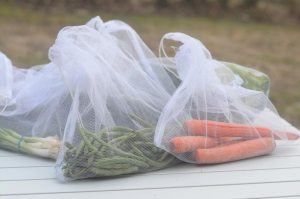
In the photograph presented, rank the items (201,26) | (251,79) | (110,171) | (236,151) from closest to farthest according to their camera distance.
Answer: (110,171) → (236,151) → (251,79) → (201,26)

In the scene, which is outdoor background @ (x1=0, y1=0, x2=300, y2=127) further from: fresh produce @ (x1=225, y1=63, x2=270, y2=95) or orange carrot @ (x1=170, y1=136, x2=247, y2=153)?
orange carrot @ (x1=170, y1=136, x2=247, y2=153)

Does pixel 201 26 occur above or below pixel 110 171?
below

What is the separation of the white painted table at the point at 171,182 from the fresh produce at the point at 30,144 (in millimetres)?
21

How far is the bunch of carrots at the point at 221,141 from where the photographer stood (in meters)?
1.43

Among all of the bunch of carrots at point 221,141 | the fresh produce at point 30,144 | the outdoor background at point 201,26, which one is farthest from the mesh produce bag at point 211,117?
the outdoor background at point 201,26

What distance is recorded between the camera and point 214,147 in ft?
4.83

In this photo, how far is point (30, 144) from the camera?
1535 mm

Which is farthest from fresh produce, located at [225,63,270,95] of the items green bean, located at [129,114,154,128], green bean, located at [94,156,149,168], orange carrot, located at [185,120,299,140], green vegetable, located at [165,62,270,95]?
green bean, located at [94,156,149,168]

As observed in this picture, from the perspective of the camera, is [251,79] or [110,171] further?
[251,79]

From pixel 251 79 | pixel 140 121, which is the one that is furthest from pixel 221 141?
pixel 251 79

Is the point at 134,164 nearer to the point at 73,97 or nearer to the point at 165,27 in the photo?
the point at 73,97

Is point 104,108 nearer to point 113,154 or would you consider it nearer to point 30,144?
point 113,154

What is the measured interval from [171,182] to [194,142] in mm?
123

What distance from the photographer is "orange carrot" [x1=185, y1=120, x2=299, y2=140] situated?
4.74 feet
